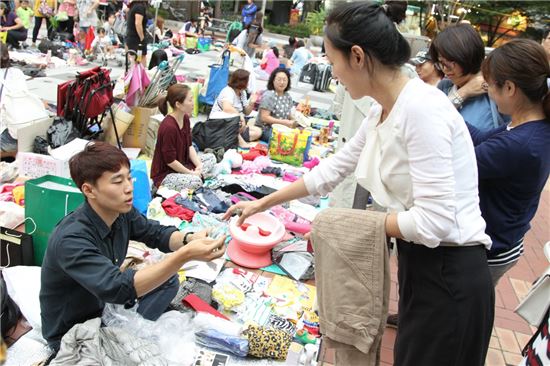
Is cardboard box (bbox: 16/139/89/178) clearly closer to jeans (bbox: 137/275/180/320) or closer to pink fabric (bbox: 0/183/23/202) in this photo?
pink fabric (bbox: 0/183/23/202)

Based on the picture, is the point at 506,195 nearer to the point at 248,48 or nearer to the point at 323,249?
the point at 323,249

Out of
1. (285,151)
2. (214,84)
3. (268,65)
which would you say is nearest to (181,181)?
(285,151)

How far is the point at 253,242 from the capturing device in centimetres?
359

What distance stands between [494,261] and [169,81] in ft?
17.0

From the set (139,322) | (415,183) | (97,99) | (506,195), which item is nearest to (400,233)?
(415,183)

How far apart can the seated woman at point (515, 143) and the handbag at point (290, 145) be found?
3.87 m

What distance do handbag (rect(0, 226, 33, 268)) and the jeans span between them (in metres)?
0.99

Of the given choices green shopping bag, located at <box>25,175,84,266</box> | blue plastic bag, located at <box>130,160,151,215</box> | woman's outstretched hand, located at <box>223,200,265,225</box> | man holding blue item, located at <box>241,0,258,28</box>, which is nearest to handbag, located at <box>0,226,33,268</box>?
green shopping bag, located at <box>25,175,84,266</box>

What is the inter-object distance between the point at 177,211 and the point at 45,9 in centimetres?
1048

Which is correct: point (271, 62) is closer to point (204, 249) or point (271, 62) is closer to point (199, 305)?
point (199, 305)

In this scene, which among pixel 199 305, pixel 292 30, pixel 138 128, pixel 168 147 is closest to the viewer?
pixel 199 305

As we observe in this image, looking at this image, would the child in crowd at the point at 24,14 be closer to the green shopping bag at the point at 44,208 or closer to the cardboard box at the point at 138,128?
the cardboard box at the point at 138,128

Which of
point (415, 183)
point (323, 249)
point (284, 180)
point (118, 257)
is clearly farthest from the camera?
point (284, 180)

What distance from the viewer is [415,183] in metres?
1.39
